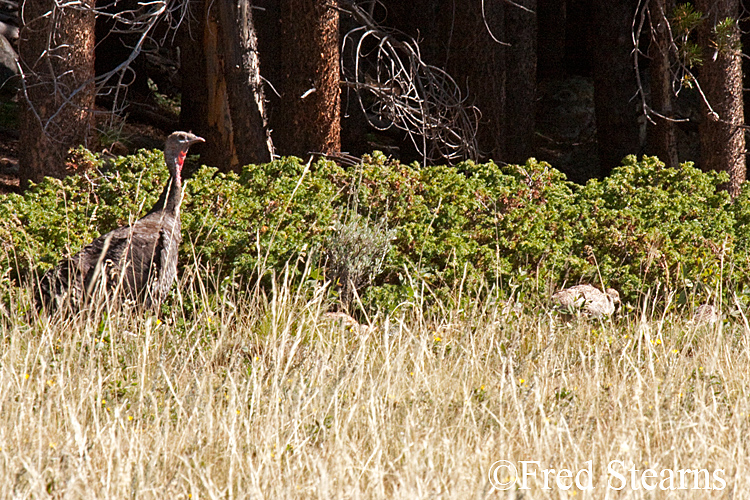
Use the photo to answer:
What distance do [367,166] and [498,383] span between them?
3027 mm

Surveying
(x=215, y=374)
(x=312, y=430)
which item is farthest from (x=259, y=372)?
(x=312, y=430)

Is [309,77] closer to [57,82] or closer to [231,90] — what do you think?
[231,90]

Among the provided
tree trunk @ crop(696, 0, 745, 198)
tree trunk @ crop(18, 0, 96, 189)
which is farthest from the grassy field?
tree trunk @ crop(696, 0, 745, 198)

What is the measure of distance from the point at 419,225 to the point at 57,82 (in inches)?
Result: 144

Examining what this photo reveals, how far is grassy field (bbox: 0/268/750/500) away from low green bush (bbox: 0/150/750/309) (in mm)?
868

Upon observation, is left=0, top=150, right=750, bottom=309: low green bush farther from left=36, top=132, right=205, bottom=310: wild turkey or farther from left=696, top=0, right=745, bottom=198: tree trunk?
left=696, top=0, right=745, bottom=198: tree trunk

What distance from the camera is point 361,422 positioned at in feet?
12.3

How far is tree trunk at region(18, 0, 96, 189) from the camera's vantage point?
7461mm

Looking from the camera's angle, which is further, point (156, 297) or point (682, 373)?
point (156, 297)

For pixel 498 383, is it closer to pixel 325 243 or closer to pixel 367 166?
pixel 325 243

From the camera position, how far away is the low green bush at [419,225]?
5.77 m

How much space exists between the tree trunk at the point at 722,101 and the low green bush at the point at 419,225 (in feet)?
3.53

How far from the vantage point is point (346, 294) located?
591cm

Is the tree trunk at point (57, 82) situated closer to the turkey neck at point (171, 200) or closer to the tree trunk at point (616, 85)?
the turkey neck at point (171, 200)
